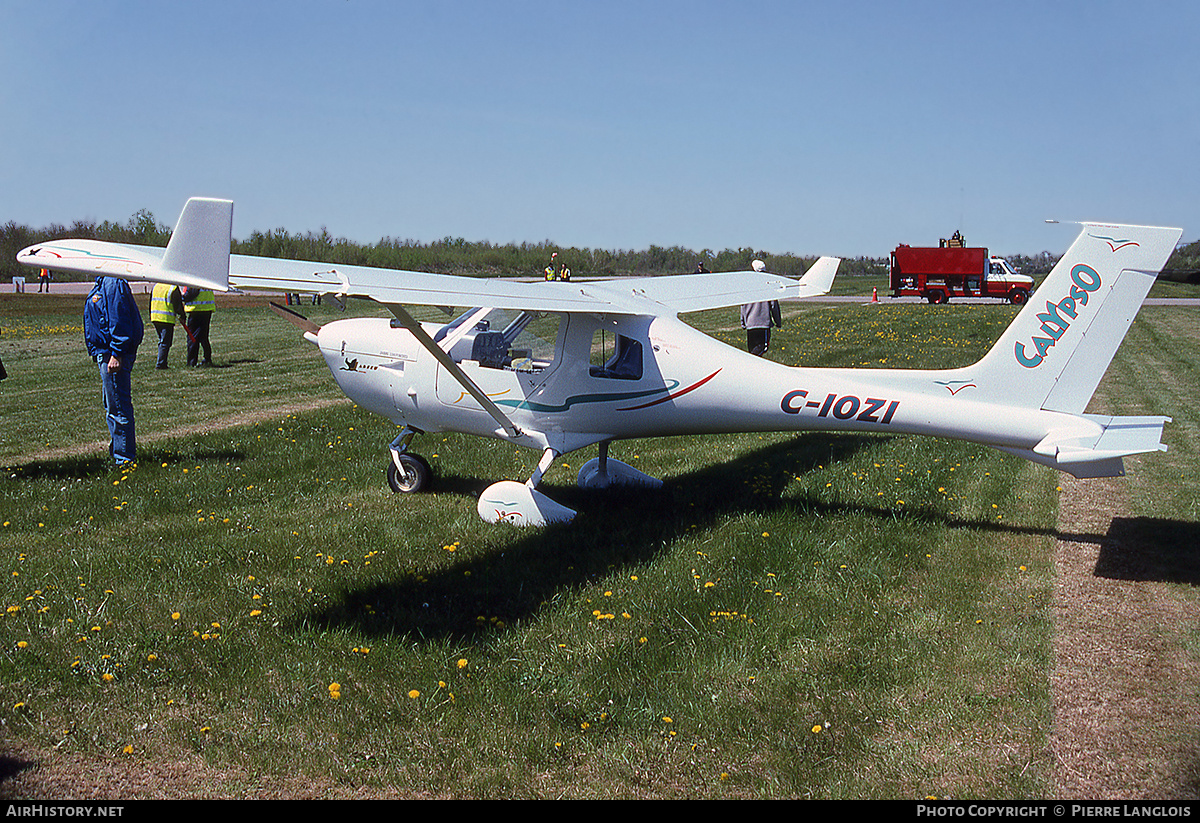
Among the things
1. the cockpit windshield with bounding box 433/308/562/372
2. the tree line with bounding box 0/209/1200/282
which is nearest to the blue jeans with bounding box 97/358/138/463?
the cockpit windshield with bounding box 433/308/562/372

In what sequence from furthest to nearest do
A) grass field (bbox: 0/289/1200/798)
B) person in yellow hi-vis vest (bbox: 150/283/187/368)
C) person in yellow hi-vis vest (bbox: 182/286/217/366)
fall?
person in yellow hi-vis vest (bbox: 182/286/217/366), person in yellow hi-vis vest (bbox: 150/283/187/368), grass field (bbox: 0/289/1200/798)

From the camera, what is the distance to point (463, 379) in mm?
7645

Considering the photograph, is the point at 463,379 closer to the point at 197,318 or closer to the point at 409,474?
the point at 409,474

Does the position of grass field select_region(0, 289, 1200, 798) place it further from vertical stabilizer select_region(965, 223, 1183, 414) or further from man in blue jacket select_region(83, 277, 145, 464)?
vertical stabilizer select_region(965, 223, 1183, 414)

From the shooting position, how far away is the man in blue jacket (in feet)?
31.5

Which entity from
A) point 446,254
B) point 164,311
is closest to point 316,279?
point 164,311

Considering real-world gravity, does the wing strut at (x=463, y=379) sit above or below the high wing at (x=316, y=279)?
below

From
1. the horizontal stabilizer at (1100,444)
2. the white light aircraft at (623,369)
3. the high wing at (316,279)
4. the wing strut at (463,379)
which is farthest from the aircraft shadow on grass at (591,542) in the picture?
the high wing at (316,279)

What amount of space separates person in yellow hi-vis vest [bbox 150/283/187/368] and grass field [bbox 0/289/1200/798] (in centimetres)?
940

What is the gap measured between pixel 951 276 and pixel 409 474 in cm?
3459

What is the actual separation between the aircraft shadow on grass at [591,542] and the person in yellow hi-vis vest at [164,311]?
12214mm

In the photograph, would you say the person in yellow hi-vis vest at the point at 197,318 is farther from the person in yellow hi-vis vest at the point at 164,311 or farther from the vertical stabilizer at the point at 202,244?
the vertical stabilizer at the point at 202,244

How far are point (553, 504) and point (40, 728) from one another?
4.08m

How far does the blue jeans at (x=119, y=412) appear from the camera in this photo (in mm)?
9867
